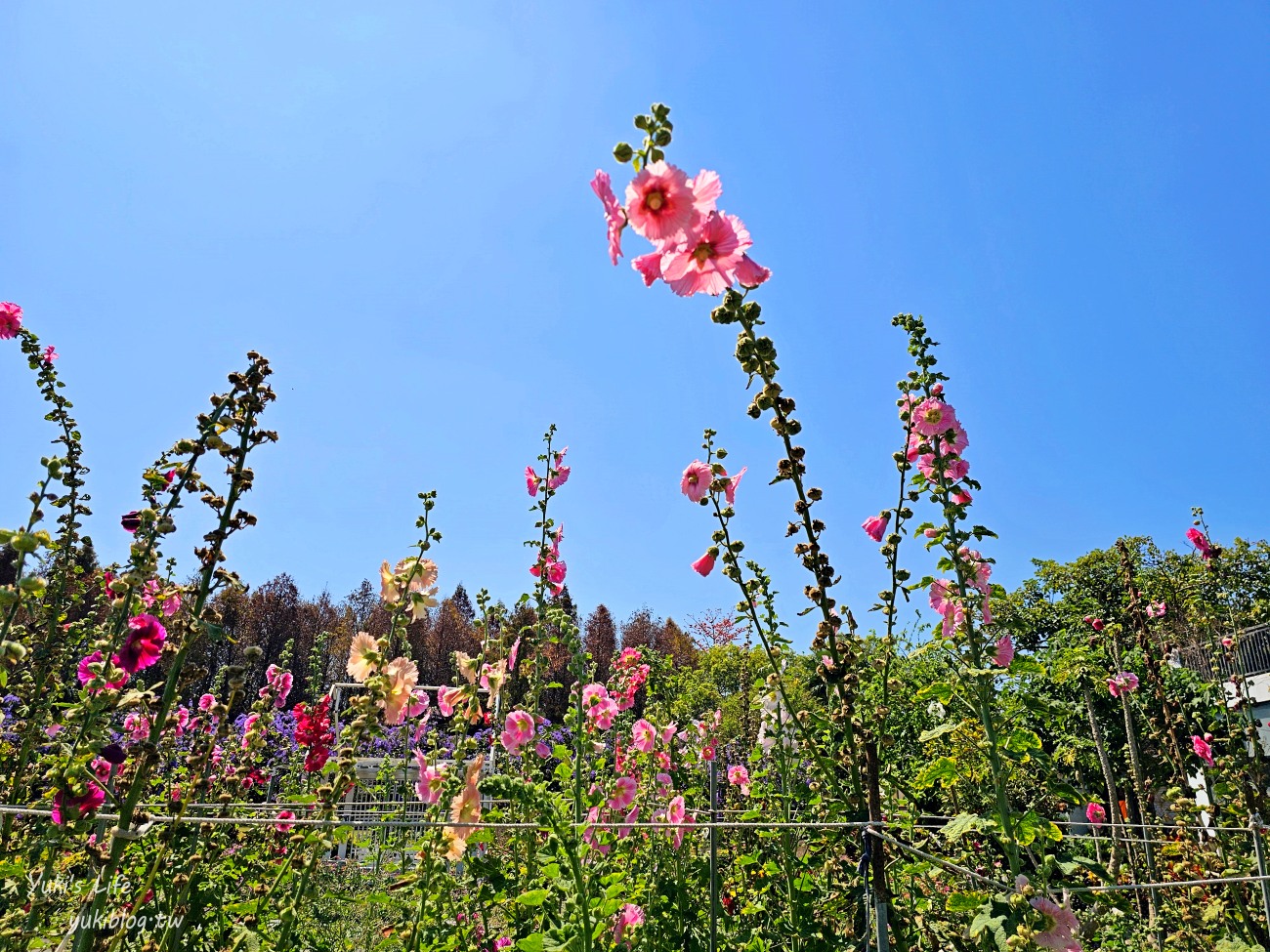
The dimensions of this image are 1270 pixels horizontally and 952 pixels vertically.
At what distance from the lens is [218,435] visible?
83.2 inches

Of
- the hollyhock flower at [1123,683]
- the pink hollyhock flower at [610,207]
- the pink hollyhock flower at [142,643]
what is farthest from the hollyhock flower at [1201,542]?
the pink hollyhock flower at [142,643]

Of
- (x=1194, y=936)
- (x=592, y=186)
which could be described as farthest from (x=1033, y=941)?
(x=1194, y=936)

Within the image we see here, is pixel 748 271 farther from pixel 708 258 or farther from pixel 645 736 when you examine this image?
pixel 645 736

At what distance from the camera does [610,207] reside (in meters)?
1.51

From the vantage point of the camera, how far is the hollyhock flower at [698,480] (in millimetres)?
2402

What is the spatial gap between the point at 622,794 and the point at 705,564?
1.52 metres

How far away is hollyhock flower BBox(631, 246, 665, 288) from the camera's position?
1557 millimetres

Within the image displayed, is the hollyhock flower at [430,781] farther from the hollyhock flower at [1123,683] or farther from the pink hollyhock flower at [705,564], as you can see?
the hollyhock flower at [1123,683]

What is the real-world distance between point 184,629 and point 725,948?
80.9 inches

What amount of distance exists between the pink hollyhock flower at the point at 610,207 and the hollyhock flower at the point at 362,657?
4.66ft

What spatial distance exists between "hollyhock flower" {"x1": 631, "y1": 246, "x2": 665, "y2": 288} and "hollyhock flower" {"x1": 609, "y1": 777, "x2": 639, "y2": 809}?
8.12ft

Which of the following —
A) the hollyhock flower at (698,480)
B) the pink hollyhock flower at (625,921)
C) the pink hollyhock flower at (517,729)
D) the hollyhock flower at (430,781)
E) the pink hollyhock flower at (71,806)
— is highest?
the hollyhock flower at (698,480)

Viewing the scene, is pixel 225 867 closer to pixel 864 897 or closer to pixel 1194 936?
pixel 864 897

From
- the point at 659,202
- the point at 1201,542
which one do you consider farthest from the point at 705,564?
the point at 1201,542
